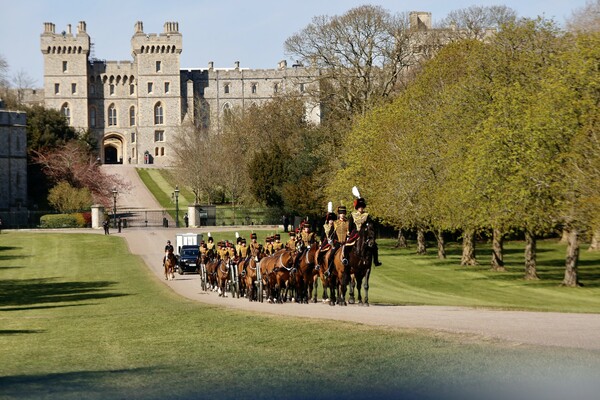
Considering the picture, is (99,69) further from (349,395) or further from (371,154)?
(349,395)

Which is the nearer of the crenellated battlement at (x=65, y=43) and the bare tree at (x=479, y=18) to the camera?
the bare tree at (x=479, y=18)

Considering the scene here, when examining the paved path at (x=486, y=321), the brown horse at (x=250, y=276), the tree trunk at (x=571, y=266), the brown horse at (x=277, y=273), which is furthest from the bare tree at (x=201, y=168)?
the paved path at (x=486, y=321)

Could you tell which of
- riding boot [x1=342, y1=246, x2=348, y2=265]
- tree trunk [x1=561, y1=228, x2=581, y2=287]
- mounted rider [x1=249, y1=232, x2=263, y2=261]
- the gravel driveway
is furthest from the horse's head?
tree trunk [x1=561, y1=228, x2=581, y2=287]

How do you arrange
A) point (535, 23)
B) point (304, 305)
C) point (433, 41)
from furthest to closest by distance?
point (433, 41)
point (535, 23)
point (304, 305)

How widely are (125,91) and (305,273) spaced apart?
474ft

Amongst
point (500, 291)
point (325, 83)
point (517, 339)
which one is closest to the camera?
point (517, 339)

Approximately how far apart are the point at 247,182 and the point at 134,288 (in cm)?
5372

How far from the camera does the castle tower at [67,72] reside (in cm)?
16512

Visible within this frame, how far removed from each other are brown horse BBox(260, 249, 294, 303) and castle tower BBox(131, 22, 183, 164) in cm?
13653

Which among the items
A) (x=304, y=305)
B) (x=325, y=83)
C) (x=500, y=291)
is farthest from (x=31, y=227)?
(x=304, y=305)

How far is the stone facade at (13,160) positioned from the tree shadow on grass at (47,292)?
50499mm

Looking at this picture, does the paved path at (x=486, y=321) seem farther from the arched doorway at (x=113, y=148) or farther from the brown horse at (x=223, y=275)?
the arched doorway at (x=113, y=148)

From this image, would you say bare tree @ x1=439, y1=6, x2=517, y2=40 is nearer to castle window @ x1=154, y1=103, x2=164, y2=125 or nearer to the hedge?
the hedge

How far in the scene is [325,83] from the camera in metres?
78.2
